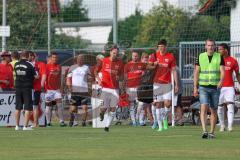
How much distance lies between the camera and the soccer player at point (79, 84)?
96.4 ft

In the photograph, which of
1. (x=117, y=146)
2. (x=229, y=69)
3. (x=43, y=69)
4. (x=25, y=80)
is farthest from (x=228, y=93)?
(x=117, y=146)

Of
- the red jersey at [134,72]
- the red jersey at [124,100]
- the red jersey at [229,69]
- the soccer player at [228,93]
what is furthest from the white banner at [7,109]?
the red jersey at [229,69]

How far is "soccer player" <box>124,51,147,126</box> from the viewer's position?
29500mm

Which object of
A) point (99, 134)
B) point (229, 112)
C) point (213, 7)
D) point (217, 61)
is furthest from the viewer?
point (213, 7)

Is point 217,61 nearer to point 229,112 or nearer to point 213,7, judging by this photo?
point 229,112

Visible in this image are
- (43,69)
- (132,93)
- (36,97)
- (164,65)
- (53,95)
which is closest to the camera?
(164,65)

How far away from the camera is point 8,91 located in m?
28.7

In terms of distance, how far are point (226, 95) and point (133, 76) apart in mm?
5498

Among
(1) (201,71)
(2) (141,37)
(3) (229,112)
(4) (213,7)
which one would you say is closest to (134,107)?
(3) (229,112)

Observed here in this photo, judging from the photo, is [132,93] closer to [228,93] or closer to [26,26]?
[228,93]

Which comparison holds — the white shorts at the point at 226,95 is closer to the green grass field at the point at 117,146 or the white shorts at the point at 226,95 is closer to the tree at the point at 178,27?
the green grass field at the point at 117,146

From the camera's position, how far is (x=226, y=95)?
2520 cm

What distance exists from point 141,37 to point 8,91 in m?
28.1

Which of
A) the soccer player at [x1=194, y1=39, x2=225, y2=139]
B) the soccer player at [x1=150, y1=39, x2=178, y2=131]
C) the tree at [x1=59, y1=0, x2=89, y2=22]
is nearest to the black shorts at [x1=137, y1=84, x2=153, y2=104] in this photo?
the soccer player at [x1=150, y1=39, x2=178, y2=131]
